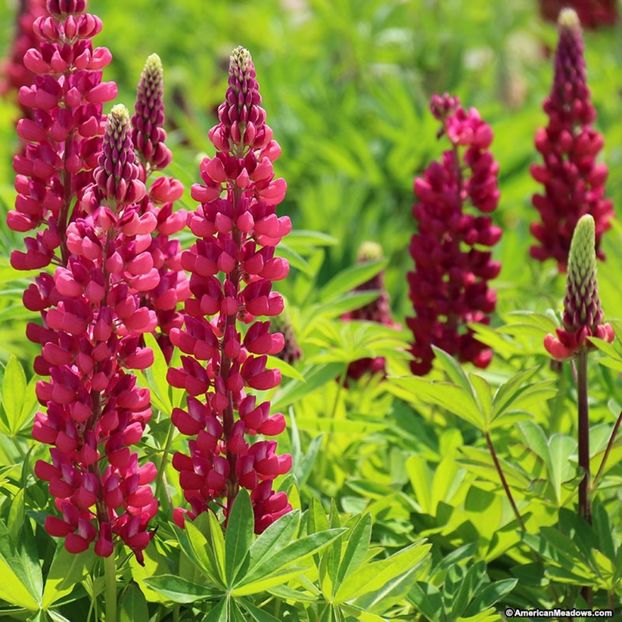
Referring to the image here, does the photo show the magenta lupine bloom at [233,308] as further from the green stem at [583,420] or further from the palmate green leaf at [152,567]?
the green stem at [583,420]

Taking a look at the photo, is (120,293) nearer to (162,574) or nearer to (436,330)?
(162,574)

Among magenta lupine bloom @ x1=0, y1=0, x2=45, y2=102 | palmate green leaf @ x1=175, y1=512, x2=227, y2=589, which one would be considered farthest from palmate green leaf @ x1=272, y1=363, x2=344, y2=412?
magenta lupine bloom @ x1=0, y1=0, x2=45, y2=102

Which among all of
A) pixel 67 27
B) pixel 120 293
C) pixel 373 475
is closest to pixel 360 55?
pixel 373 475

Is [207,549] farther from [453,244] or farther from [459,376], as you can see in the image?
[453,244]

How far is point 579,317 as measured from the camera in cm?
161

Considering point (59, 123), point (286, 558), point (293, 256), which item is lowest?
point (286, 558)

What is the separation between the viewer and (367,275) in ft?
7.66

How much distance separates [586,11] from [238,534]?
4.52 metres

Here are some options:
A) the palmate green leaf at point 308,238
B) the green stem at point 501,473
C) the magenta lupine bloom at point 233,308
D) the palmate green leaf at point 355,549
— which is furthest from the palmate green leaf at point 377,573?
the palmate green leaf at point 308,238

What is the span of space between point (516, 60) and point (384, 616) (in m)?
4.26

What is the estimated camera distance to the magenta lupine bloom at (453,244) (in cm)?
211

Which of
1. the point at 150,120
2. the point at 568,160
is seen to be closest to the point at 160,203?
the point at 150,120

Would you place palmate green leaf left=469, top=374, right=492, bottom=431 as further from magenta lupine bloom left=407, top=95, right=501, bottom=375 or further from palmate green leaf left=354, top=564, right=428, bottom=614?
magenta lupine bloom left=407, top=95, right=501, bottom=375

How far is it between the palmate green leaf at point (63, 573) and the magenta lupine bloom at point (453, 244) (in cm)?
90
